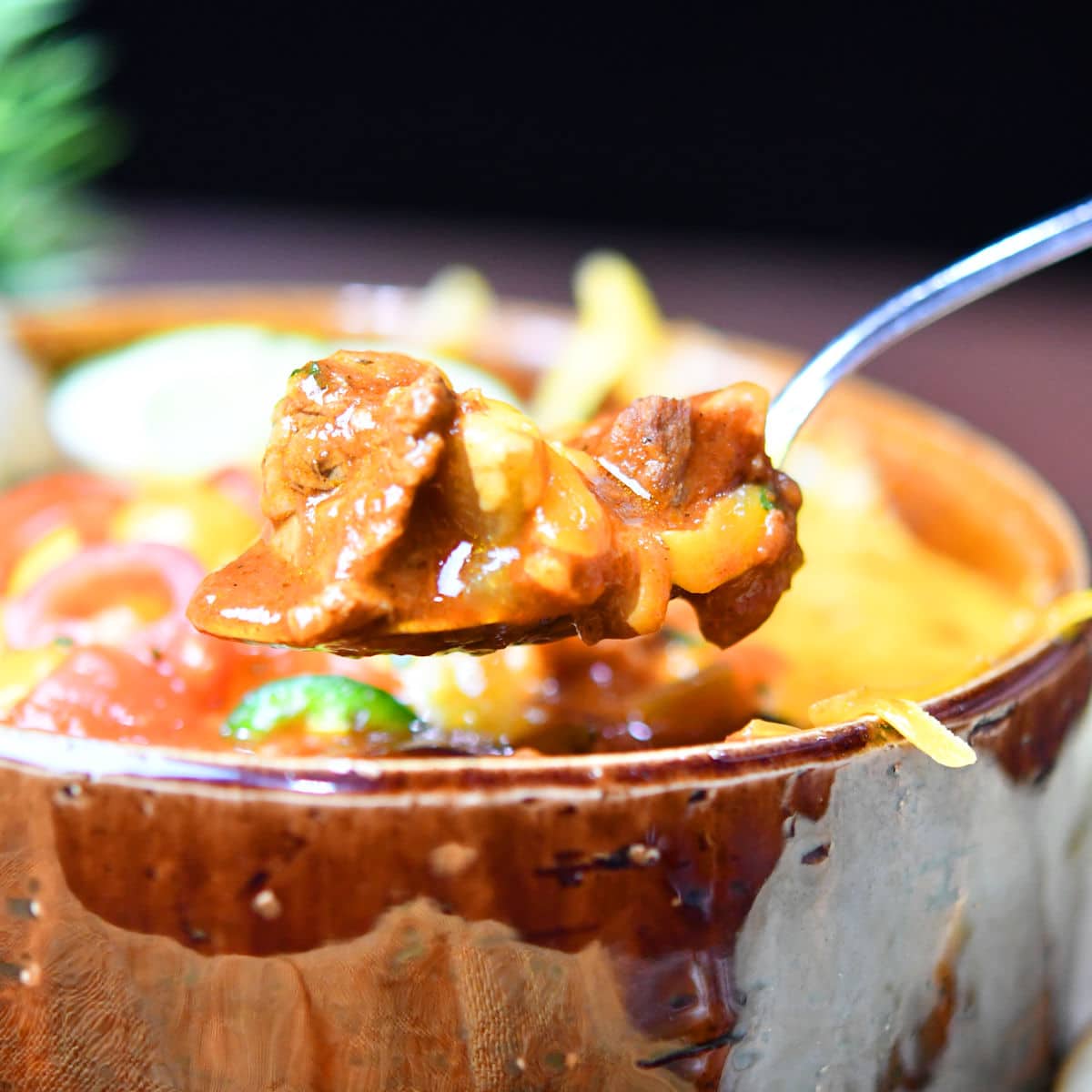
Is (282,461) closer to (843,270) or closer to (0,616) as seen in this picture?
(0,616)

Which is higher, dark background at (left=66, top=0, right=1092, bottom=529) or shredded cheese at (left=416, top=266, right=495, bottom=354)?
shredded cheese at (left=416, top=266, right=495, bottom=354)

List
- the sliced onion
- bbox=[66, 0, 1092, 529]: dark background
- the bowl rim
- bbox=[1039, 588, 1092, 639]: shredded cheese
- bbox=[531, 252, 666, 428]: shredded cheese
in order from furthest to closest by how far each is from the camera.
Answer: bbox=[66, 0, 1092, 529]: dark background < bbox=[531, 252, 666, 428]: shredded cheese < the sliced onion < bbox=[1039, 588, 1092, 639]: shredded cheese < the bowl rim

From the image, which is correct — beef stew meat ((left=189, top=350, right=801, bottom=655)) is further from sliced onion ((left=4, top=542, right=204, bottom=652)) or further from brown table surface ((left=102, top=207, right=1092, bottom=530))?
brown table surface ((left=102, top=207, right=1092, bottom=530))

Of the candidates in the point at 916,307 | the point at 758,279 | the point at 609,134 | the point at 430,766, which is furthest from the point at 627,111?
the point at 430,766

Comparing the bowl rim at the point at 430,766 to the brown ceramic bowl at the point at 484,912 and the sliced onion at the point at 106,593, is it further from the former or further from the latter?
the sliced onion at the point at 106,593

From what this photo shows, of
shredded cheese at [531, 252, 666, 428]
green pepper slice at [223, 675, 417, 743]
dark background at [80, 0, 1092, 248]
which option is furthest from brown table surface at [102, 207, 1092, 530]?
green pepper slice at [223, 675, 417, 743]

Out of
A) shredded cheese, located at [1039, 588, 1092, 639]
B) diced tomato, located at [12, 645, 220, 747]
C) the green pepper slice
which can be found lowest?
diced tomato, located at [12, 645, 220, 747]

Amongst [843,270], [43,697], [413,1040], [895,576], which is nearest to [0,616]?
[43,697]
